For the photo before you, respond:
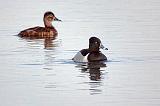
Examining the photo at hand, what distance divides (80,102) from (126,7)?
22.8 m

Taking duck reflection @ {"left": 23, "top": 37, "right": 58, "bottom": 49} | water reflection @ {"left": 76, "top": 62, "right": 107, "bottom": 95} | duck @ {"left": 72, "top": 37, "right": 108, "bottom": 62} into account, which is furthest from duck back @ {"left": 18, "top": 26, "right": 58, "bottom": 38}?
water reflection @ {"left": 76, "top": 62, "right": 107, "bottom": 95}

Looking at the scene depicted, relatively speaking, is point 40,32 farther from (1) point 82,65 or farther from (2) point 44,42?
(1) point 82,65

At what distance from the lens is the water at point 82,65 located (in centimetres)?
1628

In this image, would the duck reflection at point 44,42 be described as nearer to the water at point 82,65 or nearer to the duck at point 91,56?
the water at point 82,65

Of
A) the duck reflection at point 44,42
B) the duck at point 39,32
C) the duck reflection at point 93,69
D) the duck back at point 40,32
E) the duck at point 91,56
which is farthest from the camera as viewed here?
the duck back at point 40,32

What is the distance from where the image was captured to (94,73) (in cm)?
1947

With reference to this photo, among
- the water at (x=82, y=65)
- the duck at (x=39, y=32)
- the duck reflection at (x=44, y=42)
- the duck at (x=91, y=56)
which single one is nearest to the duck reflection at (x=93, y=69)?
the water at (x=82, y=65)

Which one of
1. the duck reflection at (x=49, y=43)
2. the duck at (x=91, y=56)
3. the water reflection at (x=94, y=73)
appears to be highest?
the duck at (x=91, y=56)

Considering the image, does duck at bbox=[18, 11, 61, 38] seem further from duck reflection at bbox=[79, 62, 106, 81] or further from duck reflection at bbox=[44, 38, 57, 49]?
duck reflection at bbox=[79, 62, 106, 81]

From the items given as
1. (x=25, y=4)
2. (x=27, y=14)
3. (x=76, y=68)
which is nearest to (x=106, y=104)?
(x=76, y=68)

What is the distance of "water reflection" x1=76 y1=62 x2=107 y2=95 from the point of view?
17.2 meters

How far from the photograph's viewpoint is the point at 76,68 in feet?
66.3

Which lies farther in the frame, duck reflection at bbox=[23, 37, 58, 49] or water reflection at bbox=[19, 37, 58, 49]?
water reflection at bbox=[19, 37, 58, 49]

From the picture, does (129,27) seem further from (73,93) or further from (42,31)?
(73,93)
